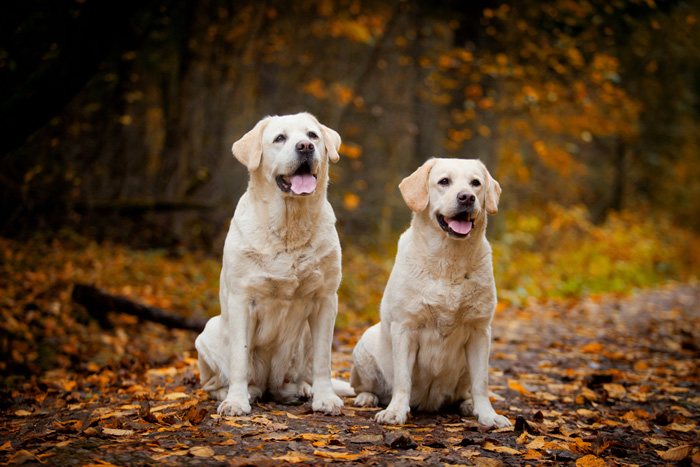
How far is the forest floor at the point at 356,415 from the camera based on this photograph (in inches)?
117

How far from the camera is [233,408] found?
11.8 ft

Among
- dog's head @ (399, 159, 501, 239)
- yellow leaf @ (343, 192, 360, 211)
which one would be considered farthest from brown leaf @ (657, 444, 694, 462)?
yellow leaf @ (343, 192, 360, 211)

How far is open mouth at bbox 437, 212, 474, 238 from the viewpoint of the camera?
11.9ft

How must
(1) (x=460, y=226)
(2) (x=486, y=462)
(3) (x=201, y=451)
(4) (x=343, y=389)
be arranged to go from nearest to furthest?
(3) (x=201, y=451)
(2) (x=486, y=462)
(1) (x=460, y=226)
(4) (x=343, y=389)

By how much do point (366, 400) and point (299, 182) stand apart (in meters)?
1.61

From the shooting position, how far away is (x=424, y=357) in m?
3.78

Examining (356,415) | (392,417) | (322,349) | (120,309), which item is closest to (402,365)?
(392,417)

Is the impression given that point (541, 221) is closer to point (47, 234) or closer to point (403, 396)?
point (47, 234)

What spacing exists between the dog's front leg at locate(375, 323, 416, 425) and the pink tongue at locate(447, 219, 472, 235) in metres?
0.70

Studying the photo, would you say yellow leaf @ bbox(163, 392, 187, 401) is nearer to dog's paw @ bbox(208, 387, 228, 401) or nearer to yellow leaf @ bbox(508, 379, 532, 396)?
dog's paw @ bbox(208, 387, 228, 401)

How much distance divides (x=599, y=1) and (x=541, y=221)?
7469mm

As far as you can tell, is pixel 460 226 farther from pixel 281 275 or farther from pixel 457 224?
pixel 281 275

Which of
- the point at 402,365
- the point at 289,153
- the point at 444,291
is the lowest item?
the point at 402,365

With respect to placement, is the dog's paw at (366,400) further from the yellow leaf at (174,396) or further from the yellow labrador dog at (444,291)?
the yellow leaf at (174,396)
